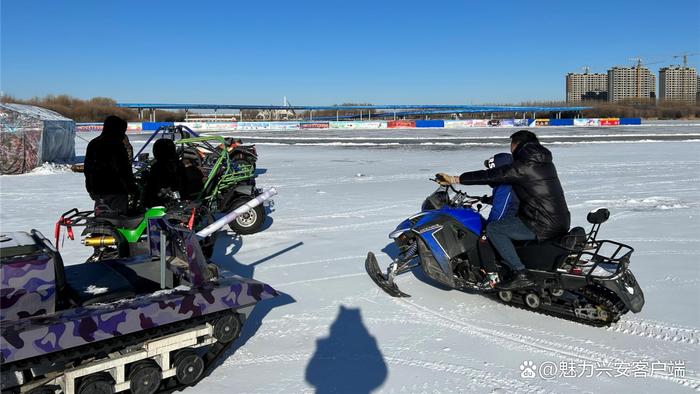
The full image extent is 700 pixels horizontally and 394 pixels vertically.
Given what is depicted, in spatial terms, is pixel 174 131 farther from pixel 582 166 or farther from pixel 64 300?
pixel 582 166

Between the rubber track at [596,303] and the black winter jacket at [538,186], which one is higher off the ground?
the black winter jacket at [538,186]

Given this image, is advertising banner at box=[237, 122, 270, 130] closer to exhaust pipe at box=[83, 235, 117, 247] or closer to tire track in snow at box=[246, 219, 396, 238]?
tire track in snow at box=[246, 219, 396, 238]

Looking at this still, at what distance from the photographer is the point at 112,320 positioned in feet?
10.3

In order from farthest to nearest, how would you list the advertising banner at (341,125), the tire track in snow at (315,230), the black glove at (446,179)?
the advertising banner at (341,125), the tire track in snow at (315,230), the black glove at (446,179)

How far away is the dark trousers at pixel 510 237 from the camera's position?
4.73 m

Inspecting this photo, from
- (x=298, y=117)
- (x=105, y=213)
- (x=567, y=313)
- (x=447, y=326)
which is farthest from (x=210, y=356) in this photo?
(x=298, y=117)

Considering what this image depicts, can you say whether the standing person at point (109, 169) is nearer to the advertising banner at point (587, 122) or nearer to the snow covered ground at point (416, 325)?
the snow covered ground at point (416, 325)

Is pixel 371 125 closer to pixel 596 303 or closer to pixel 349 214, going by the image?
pixel 349 214

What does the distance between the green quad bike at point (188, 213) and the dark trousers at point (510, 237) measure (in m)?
2.60

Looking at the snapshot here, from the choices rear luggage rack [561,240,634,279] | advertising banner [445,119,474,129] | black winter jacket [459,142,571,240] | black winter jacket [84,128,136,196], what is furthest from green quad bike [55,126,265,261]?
advertising banner [445,119,474,129]

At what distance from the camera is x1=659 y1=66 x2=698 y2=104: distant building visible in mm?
112312

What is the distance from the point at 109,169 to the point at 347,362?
345cm

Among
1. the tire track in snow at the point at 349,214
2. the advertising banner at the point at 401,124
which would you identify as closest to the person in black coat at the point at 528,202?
the tire track in snow at the point at 349,214

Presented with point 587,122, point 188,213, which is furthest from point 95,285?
point 587,122
